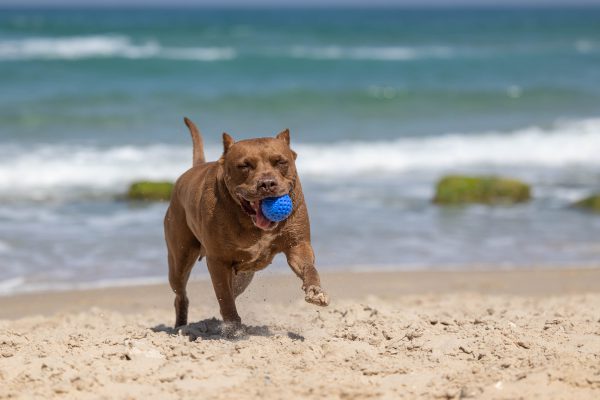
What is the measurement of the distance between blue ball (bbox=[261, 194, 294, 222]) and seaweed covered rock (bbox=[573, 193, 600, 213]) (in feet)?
23.0

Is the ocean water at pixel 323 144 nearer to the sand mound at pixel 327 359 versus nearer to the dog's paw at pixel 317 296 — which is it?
the sand mound at pixel 327 359

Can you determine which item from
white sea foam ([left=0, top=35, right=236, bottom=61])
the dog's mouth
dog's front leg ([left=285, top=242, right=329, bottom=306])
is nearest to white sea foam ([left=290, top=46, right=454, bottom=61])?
white sea foam ([left=0, top=35, right=236, bottom=61])

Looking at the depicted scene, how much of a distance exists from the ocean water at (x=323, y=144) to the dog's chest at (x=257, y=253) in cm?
314

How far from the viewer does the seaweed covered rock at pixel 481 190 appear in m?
11.4

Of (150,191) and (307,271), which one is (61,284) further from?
(307,271)

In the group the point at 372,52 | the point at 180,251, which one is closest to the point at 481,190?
the point at 180,251

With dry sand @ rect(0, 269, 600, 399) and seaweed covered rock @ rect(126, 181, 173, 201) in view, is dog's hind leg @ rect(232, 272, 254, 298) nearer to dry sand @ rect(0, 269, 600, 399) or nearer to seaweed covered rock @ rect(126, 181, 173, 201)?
dry sand @ rect(0, 269, 600, 399)

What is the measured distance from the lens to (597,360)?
4.59m

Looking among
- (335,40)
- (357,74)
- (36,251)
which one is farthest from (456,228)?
(335,40)

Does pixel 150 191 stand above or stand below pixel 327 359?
above

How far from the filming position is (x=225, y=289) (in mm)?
5238

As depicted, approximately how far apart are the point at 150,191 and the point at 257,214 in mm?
6550

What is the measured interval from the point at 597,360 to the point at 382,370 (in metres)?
1.09

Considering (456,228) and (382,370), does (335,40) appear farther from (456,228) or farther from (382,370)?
(382,370)
